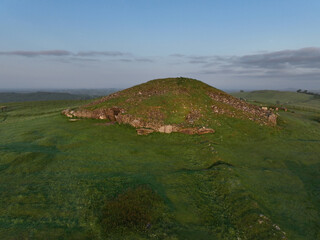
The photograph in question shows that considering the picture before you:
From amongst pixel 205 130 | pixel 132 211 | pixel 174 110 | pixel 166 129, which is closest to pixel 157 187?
pixel 132 211

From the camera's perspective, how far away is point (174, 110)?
2628cm

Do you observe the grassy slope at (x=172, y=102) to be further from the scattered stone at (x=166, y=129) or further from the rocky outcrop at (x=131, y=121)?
the scattered stone at (x=166, y=129)

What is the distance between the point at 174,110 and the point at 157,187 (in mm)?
16010

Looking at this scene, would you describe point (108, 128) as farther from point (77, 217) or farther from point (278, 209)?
point (278, 209)

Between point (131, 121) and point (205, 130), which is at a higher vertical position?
point (131, 121)

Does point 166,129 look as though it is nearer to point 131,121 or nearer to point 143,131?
point 143,131

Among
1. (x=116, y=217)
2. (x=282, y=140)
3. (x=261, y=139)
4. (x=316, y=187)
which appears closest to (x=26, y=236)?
(x=116, y=217)

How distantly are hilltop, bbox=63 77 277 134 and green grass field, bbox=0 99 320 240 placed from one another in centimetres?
252

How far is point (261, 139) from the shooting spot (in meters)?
21.9

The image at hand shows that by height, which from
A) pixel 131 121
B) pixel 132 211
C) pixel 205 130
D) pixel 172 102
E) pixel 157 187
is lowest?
pixel 157 187

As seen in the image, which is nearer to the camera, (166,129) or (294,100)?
(166,129)

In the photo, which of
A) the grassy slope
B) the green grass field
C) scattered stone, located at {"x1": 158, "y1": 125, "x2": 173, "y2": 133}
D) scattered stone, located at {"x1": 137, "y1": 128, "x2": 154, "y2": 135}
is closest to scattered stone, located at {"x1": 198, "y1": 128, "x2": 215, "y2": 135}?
the green grass field

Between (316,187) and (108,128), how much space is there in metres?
21.2

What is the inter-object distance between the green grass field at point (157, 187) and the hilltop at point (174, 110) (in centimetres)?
252
